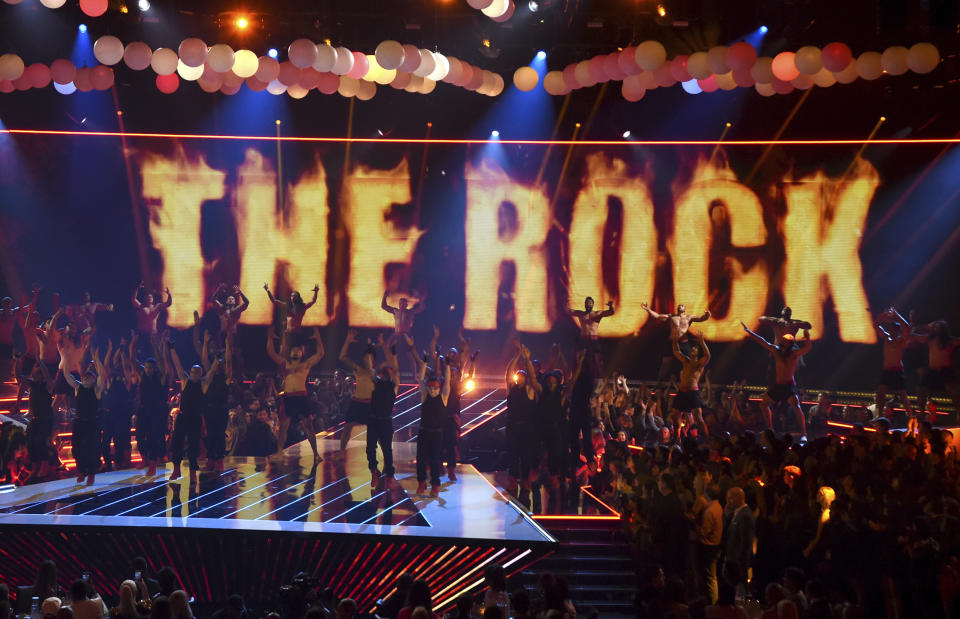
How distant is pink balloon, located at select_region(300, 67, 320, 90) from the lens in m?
10.8

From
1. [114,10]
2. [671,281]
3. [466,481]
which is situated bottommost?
[466,481]

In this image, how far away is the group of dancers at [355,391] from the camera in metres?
9.98

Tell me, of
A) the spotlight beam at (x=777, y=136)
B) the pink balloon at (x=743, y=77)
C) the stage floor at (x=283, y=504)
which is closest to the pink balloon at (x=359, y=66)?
the pink balloon at (x=743, y=77)

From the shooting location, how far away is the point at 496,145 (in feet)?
45.6

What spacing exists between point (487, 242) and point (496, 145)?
140cm

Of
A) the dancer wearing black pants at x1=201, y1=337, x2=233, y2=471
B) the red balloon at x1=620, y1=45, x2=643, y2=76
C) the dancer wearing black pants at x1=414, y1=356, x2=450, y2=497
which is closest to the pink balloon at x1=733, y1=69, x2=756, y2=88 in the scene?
the red balloon at x1=620, y1=45, x2=643, y2=76

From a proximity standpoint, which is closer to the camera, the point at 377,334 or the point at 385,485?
the point at 385,485

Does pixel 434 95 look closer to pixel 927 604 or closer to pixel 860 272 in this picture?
pixel 860 272

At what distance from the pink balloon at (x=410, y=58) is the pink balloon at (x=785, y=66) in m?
3.85

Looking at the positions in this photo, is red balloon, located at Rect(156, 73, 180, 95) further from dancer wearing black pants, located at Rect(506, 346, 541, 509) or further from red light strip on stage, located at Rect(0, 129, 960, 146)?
dancer wearing black pants, located at Rect(506, 346, 541, 509)

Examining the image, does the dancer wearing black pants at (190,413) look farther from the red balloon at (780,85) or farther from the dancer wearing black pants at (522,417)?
the red balloon at (780,85)

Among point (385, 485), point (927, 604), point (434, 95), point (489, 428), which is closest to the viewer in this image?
point (927, 604)

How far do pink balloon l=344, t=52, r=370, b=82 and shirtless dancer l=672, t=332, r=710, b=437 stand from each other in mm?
4765

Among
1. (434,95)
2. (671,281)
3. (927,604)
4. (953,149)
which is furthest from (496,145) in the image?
(927,604)
